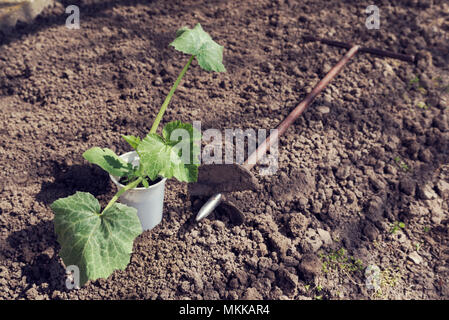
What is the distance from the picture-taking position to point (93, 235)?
1.82m

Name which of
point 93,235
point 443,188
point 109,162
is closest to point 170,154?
point 109,162

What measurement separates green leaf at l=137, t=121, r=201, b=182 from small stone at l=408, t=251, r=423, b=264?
4.57 ft

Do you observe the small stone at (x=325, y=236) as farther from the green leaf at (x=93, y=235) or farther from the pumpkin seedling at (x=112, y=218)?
the green leaf at (x=93, y=235)

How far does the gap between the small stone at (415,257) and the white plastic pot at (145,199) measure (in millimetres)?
1449

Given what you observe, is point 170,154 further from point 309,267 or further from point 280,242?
point 309,267

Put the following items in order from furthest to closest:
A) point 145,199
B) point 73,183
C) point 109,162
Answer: point 73,183 → point 145,199 → point 109,162

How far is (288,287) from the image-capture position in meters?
2.18

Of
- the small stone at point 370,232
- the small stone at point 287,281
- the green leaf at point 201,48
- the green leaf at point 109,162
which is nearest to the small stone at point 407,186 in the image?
the small stone at point 370,232

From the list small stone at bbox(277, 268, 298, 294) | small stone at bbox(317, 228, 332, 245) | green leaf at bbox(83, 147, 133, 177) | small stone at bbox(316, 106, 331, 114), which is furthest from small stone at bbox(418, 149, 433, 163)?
green leaf at bbox(83, 147, 133, 177)

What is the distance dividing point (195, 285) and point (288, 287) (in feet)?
1.60

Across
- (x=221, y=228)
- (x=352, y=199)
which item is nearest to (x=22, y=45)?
(x=221, y=228)

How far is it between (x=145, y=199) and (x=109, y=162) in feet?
0.90

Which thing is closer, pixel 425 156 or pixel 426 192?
pixel 426 192

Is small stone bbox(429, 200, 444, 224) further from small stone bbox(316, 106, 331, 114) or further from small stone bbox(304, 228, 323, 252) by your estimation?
small stone bbox(316, 106, 331, 114)
